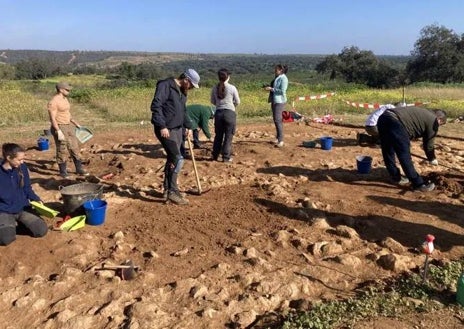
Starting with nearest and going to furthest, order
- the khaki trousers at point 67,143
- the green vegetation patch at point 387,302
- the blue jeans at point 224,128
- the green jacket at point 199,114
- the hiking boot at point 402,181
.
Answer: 1. the green vegetation patch at point 387,302
2. the hiking boot at point 402,181
3. the khaki trousers at point 67,143
4. the blue jeans at point 224,128
5. the green jacket at point 199,114

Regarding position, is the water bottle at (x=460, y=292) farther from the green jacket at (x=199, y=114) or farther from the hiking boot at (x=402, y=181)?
the green jacket at (x=199, y=114)

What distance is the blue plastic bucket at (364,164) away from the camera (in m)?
7.16

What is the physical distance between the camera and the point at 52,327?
135 inches

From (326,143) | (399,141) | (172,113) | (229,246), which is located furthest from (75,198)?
(326,143)

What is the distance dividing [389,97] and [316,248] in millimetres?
20421

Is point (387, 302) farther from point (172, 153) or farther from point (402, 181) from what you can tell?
point (402, 181)

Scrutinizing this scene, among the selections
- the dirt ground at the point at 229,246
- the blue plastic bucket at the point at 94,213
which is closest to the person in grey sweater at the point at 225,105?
the dirt ground at the point at 229,246

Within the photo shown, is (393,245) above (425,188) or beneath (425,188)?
beneath

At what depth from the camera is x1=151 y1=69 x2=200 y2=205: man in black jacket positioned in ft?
17.9

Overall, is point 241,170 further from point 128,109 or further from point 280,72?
point 128,109

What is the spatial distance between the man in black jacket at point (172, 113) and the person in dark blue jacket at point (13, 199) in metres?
1.55

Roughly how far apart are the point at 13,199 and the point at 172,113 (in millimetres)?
2021

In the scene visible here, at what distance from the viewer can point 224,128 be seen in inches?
305

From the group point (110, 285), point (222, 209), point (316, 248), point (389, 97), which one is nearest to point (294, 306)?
point (316, 248)
